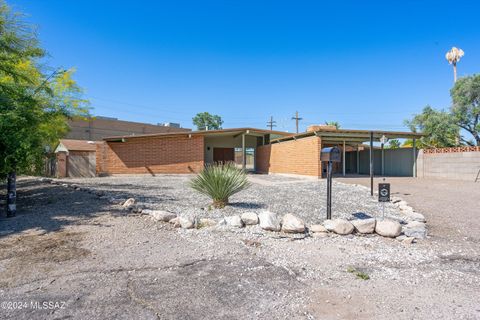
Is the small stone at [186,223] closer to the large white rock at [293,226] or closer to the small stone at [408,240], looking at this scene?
the large white rock at [293,226]

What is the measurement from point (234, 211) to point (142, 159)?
14439 millimetres

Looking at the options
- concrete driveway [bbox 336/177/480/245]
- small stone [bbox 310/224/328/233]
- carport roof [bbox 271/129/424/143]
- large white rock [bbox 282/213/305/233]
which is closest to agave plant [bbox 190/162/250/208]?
large white rock [bbox 282/213/305/233]

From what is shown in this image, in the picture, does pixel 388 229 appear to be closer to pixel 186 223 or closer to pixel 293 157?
pixel 186 223

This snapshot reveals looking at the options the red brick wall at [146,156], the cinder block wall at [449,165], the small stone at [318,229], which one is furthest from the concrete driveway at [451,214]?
the red brick wall at [146,156]

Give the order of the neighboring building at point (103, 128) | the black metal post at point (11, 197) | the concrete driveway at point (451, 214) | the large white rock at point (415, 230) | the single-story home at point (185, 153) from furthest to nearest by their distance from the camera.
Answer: the neighboring building at point (103, 128) < the single-story home at point (185, 153) < the black metal post at point (11, 197) < the concrete driveway at point (451, 214) < the large white rock at point (415, 230)

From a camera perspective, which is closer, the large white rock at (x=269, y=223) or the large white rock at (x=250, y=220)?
the large white rock at (x=269, y=223)

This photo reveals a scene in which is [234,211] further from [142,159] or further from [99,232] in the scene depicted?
[142,159]

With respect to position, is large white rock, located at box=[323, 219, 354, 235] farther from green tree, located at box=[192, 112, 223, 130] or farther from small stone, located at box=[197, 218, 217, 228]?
green tree, located at box=[192, 112, 223, 130]

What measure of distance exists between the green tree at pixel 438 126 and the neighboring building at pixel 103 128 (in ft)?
106

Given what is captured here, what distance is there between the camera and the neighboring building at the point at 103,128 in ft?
110

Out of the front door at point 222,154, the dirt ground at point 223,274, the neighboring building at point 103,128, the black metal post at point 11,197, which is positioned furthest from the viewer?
the neighboring building at point 103,128

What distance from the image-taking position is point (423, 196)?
9.87 m

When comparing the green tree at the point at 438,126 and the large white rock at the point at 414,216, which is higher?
the green tree at the point at 438,126

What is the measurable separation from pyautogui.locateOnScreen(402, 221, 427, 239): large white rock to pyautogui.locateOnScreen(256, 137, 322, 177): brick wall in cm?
999
